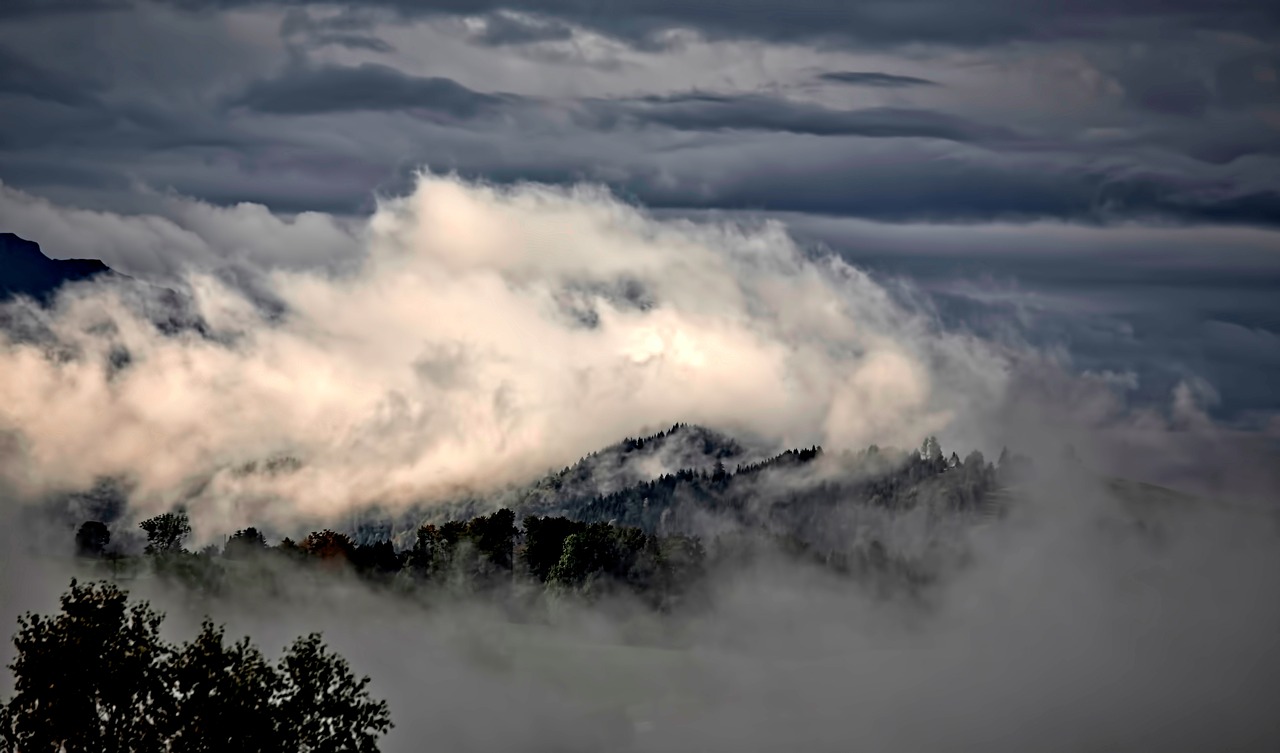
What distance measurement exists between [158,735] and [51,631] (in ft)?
39.9

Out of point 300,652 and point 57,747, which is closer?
point 57,747

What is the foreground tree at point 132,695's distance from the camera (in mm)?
124000

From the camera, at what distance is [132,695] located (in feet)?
417

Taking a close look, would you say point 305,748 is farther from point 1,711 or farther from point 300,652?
point 1,711

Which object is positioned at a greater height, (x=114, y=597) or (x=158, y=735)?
(x=114, y=597)

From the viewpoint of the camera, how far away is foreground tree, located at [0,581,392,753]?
124m

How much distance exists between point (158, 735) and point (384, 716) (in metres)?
19.1

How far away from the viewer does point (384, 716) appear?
134m

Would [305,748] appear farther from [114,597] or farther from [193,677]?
[114,597]

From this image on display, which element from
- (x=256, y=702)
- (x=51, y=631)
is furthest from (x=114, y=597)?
(x=256, y=702)

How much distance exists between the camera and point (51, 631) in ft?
413

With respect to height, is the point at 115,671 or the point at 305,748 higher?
the point at 115,671

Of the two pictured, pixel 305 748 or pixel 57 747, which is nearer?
pixel 57 747

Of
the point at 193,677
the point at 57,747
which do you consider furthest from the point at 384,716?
the point at 57,747
